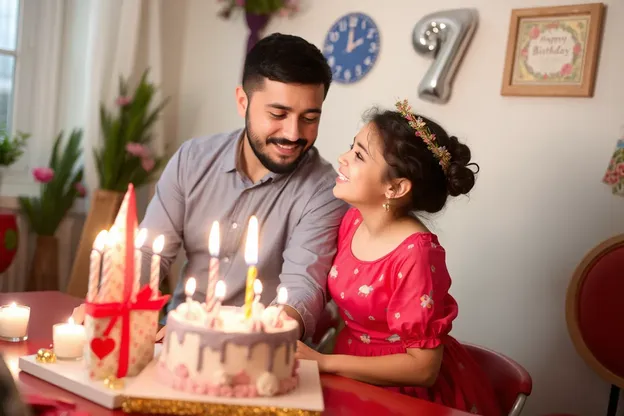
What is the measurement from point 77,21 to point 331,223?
2316 millimetres

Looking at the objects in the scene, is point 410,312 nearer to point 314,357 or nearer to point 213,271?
point 314,357

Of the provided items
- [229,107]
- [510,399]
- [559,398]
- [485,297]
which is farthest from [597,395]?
[229,107]

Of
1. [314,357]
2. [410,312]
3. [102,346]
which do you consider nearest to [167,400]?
[102,346]

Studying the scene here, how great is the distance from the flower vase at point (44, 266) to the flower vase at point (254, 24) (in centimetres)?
138

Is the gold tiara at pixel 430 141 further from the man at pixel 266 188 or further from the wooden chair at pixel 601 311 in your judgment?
the wooden chair at pixel 601 311

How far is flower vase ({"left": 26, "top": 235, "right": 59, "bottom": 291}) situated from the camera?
11.4 ft

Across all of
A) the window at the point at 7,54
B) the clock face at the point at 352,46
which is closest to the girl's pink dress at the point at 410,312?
the clock face at the point at 352,46

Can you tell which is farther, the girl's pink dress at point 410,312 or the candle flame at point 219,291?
the girl's pink dress at point 410,312

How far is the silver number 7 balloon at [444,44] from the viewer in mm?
2977

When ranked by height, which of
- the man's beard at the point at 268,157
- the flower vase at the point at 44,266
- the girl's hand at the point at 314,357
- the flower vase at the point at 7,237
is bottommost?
the flower vase at the point at 44,266

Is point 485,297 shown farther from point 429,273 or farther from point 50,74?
point 50,74

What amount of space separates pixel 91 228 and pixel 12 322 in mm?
1966

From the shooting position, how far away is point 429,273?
5.60 ft

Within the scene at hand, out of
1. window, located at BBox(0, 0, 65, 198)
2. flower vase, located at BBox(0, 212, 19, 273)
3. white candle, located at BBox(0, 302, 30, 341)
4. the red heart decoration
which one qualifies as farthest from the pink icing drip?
window, located at BBox(0, 0, 65, 198)
